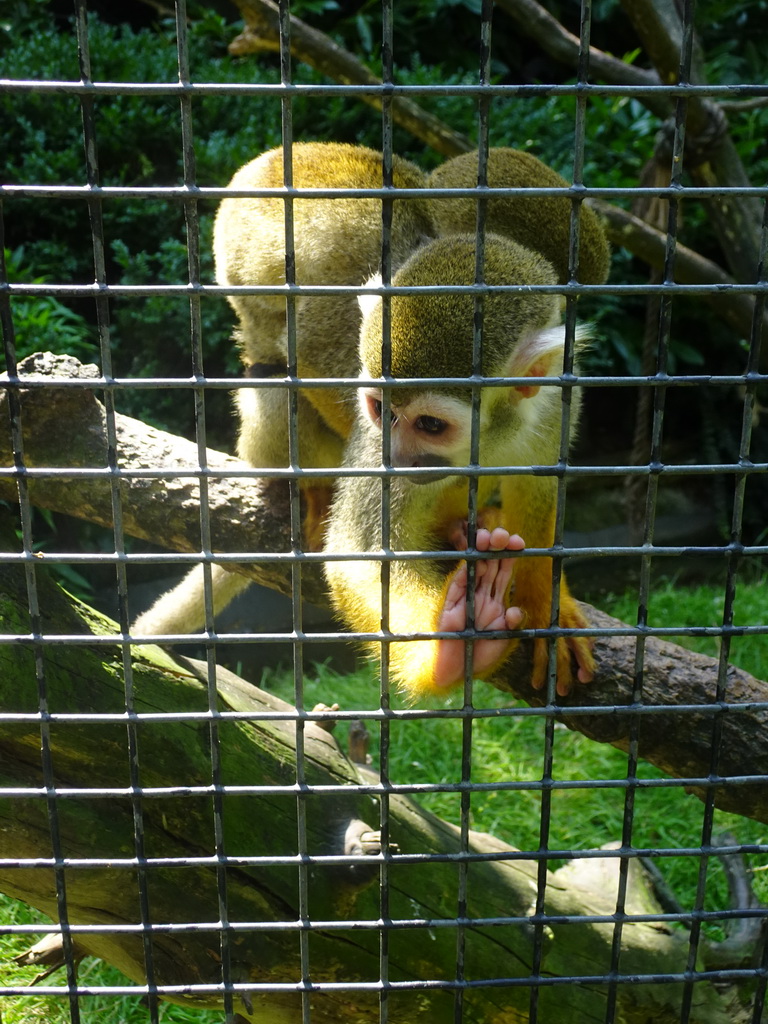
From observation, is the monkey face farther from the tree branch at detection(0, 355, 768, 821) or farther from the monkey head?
the tree branch at detection(0, 355, 768, 821)

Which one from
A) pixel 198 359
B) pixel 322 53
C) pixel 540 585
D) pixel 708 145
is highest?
pixel 322 53

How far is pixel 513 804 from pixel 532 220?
7.98ft

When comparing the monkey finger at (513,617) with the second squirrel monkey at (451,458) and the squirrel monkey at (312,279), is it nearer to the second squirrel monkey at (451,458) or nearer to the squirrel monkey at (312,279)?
the second squirrel monkey at (451,458)

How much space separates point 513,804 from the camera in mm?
3918

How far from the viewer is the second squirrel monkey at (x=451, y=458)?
2.04 metres

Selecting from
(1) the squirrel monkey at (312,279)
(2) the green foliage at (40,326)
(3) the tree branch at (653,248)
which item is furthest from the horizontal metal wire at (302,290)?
(2) the green foliage at (40,326)

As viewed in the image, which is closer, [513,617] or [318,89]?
[318,89]

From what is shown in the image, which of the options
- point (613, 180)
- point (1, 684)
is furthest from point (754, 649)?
point (1, 684)

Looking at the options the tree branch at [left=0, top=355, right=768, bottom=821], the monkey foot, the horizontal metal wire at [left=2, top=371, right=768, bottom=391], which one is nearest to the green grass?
the tree branch at [left=0, top=355, right=768, bottom=821]

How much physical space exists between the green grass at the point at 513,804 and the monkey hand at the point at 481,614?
161cm

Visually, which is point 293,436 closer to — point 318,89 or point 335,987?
point 318,89

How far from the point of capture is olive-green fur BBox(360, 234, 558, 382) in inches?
80.7

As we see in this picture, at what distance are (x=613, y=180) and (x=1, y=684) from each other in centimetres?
526

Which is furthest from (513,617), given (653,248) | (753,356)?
(653,248)
